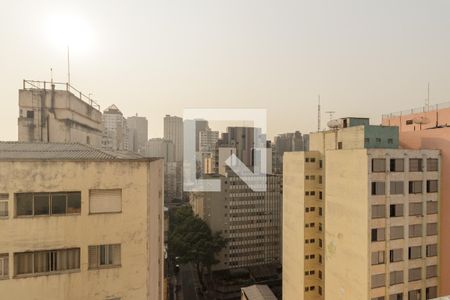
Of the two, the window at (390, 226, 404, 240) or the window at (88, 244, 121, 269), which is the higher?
the window at (88, 244, 121, 269)

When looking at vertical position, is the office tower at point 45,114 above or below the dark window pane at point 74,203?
above

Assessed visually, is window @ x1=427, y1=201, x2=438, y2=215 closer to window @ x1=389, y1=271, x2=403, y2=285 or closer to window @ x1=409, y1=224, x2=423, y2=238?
window @ x1=409, y1=224, x2=423, y2=238

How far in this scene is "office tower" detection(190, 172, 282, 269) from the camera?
2697 inches

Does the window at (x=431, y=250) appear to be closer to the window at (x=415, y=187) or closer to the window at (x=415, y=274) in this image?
the window at (x=415, y=274)

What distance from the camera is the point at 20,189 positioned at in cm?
1191

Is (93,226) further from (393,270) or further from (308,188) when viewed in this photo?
(308,188)

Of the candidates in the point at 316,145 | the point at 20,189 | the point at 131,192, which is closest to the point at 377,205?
the point at 316,145

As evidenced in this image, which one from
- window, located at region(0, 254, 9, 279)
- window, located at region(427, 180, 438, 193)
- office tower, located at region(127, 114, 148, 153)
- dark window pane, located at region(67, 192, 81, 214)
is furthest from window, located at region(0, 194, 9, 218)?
office tower, located at region(127, 114, 148, 153)

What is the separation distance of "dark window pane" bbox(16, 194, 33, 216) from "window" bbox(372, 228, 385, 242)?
2421 cm

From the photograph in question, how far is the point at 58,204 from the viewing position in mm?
12391

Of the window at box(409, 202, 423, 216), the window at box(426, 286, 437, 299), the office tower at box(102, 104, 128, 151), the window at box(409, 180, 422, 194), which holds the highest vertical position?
the office tower at box(102, 104, 128, 151)

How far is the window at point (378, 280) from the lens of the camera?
2502cm

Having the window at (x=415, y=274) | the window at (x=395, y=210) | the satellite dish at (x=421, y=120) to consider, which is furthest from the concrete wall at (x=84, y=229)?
the satellite dish at (x=421, y=120)

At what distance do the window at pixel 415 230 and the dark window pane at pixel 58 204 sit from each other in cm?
2678
